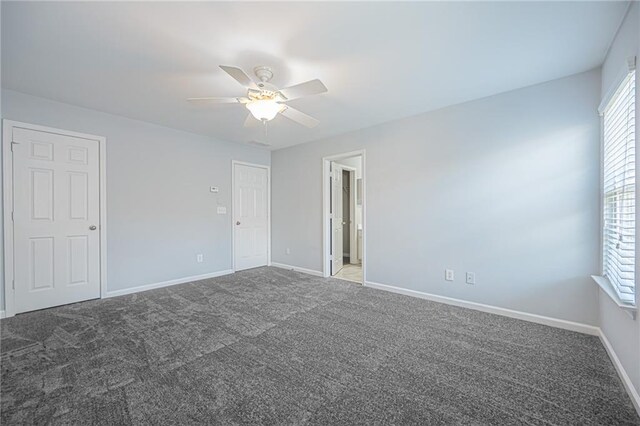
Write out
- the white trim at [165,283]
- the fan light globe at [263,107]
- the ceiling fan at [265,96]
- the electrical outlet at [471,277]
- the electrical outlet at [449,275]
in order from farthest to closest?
1. the white trim at [165,283]
2. the electrical outlet at [449,275]
3. the electrical outlet at [471,277]
4. the fan light globe at [263,107]
5. the ceiling fan at [265,96]

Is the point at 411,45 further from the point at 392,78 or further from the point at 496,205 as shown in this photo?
the point at 496,205

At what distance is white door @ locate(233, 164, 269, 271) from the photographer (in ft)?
16.2

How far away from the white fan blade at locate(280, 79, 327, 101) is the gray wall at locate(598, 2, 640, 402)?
1959mm

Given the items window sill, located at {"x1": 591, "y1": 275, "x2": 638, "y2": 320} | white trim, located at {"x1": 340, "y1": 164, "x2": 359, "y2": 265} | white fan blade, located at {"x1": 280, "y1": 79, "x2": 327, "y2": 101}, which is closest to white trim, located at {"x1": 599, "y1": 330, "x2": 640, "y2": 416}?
window sill, located at {"x1": 591, "y1": 275, "x2": 638, "y2": 320}

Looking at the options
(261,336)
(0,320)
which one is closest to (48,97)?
(0,320)

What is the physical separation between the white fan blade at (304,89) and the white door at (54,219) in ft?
9.65

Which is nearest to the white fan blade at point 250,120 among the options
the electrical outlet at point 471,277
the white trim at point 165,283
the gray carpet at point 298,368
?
the gray carpet at point 298,368

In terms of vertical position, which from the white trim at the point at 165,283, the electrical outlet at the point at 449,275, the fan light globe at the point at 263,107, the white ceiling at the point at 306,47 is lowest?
the white trim at the point at 165,283

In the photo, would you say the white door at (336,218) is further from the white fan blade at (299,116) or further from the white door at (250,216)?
the white fan blade at (299,116)

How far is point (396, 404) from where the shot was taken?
158 centimetres

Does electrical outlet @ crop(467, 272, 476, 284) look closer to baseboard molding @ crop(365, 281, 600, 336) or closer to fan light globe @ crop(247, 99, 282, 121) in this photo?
baseboard molding @ crop(365, 281, 600, 336)

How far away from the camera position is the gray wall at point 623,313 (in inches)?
63.0

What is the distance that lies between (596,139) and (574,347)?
1.84 m

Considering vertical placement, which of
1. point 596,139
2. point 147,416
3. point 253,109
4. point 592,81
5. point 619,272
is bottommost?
point 147,416
